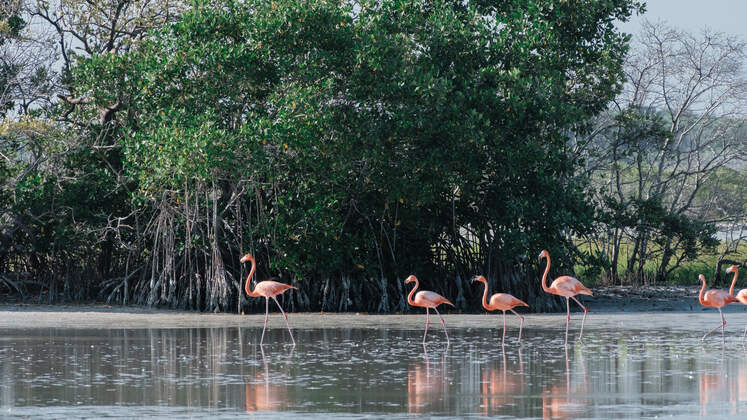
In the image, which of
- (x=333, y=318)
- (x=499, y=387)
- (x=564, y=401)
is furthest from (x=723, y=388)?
(x=333, y=318)

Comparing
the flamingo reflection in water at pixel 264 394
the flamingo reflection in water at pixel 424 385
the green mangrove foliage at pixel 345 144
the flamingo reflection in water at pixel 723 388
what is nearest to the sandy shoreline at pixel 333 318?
the green mangrove foliage at pixel 345 144

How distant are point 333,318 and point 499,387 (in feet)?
24.7

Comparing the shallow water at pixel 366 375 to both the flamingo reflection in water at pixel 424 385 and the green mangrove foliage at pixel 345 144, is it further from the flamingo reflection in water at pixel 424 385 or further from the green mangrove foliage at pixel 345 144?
the green mangrove foliage at pixel 345 144

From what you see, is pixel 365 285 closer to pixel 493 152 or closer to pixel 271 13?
pixel 493 152

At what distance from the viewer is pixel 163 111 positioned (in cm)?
1630

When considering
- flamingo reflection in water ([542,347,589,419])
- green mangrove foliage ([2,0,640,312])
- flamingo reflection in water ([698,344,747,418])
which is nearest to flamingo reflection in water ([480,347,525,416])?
flamingo reflection in water ([542,347,589,419])

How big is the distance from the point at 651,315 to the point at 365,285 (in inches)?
184

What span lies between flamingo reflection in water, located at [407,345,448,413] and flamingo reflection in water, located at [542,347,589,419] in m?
0.80

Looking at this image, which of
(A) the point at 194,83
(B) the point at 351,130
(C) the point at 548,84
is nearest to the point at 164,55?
(A) the point at 194,83

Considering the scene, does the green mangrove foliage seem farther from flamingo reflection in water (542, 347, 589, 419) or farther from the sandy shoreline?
flamingo reflection in water (542, 347, 589, 419)

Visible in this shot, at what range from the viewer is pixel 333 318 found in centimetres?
1585

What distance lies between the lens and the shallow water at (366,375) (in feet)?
24.4

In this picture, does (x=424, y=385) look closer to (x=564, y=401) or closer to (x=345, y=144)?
(x=564, y=401)

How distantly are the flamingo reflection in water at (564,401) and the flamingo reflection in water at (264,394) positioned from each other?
1.85 m
